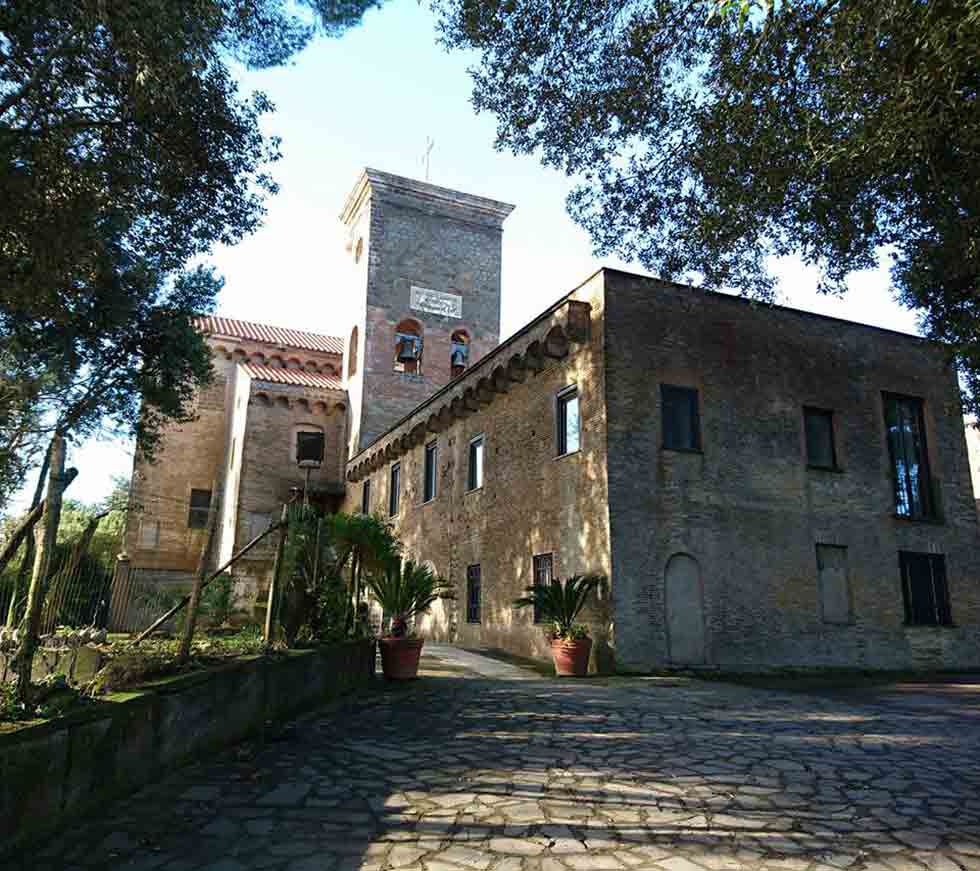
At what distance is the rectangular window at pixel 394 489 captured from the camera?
72.8ft

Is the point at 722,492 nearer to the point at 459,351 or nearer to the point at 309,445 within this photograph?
the point at 459,351

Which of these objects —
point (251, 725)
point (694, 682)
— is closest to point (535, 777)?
point (251, 725)

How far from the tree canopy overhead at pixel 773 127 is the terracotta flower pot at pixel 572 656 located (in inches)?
238

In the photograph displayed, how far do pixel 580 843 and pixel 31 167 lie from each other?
888 centimetres

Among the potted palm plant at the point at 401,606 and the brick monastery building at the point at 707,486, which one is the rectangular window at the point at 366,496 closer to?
the brick monastery building at the point at 707,486

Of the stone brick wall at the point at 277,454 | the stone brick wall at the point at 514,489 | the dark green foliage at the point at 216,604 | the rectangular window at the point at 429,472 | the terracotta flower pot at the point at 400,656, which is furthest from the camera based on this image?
the stone brick wall at the point at 277,454

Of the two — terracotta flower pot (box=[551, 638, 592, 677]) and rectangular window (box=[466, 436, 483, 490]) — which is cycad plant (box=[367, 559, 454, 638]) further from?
rectangular window (box=[466, 436, 483, 490])

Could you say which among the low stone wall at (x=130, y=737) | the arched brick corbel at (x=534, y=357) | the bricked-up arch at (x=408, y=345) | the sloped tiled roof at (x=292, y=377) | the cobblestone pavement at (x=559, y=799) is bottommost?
the cobblestone pavement at (x=559, y=799)

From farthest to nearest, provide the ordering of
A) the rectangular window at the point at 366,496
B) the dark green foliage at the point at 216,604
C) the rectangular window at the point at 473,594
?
the rectangular window at the point at 366,496 < the rectangular window at the point at 473,594 < the dark green foliage at the point at 216,604

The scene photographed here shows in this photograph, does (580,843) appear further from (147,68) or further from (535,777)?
(147,68)

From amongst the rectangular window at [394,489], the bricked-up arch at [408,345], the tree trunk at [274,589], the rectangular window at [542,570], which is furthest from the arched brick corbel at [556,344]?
the bricked-up arch at [408,345]

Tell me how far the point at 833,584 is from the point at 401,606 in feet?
27.7

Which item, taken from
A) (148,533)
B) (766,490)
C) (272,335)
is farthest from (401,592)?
(272,335)

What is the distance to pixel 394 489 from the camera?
74.2 feet
